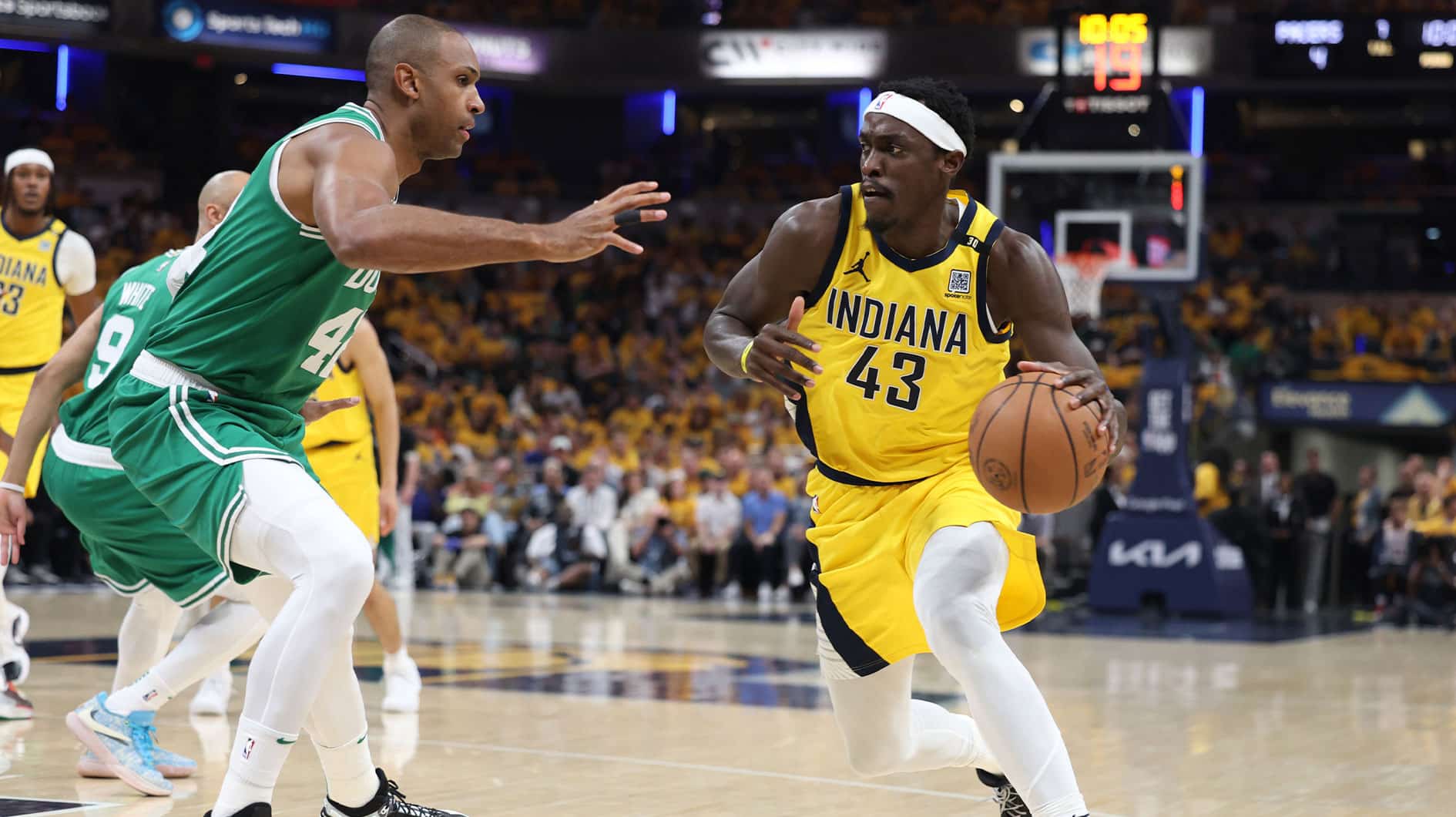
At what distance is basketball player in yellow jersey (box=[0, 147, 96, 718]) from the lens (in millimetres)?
7316

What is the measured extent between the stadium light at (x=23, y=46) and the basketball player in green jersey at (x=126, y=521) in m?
22.3

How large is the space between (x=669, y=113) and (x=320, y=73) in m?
6.05

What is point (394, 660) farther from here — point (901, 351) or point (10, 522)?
point (901, 351)

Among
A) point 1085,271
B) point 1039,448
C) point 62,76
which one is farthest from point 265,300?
point 62,76

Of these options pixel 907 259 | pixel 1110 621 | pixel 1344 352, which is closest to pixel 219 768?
pixel 907 259

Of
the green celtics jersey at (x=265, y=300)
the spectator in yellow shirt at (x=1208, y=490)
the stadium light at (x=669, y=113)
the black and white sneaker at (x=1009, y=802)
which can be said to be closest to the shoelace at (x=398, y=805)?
the green celtics jersey at (x=265, y=300)

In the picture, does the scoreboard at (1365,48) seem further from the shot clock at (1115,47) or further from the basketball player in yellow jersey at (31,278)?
the basketball player in yellow jersey at (31,278)

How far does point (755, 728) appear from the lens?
7.25m

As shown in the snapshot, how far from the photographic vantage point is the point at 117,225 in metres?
22.5

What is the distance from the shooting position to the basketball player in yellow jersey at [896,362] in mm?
4445

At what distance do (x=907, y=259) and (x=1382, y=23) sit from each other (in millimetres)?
20201

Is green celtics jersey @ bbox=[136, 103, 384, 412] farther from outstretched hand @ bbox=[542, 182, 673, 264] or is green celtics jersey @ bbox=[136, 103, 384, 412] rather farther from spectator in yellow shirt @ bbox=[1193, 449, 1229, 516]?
spectator in yellow shirt @ bbox=[1193, 449, 1229, 516]

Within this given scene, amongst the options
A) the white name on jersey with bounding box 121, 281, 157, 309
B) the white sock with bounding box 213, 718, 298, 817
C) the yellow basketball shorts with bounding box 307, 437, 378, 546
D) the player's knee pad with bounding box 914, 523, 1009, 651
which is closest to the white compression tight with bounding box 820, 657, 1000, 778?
the player's knee pad with bounding box 914, 523, 1009, 651

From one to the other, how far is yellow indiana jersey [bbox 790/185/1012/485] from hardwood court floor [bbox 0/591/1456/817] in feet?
4.45
